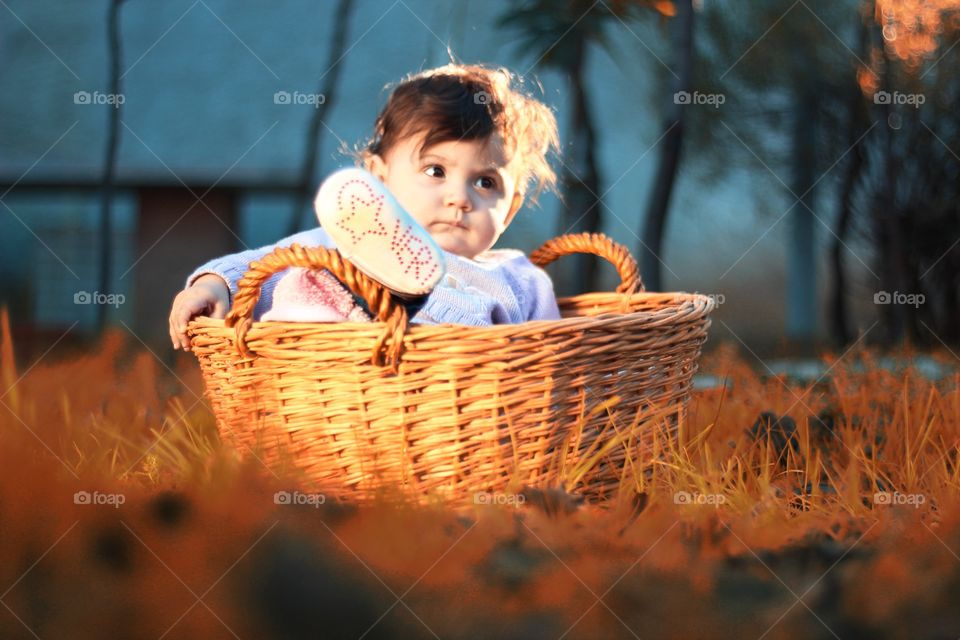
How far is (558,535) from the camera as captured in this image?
1.21m

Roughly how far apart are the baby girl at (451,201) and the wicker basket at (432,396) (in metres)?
0.07

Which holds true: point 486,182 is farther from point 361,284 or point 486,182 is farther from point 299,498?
point 299,498

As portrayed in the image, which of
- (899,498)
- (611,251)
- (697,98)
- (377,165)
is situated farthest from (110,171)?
(899,498)

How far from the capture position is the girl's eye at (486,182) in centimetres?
176

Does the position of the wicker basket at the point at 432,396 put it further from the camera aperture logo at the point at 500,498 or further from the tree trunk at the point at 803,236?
the tree trunk at the point at 803,236

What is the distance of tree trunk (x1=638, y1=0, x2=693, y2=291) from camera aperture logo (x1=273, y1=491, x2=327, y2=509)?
1621 mm

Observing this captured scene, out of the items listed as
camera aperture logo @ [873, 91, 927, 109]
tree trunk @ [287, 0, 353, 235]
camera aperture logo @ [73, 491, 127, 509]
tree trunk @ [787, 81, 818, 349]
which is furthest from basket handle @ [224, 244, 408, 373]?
tree trunk @ [787, 81, 818, 349]

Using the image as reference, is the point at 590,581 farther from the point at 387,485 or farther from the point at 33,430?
the point at 33,430

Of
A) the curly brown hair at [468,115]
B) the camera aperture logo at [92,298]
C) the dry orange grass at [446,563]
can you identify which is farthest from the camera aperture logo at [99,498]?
the curly brown hair at [468,115]

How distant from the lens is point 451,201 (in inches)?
66.9

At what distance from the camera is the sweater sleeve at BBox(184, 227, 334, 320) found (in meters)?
1.62

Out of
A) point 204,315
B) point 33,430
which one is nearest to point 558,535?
point 204,315

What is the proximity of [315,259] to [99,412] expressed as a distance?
688 mm

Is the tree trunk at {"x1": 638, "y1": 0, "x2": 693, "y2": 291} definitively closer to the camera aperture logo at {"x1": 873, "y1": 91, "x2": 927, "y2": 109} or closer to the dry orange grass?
the camera aperture logo at {"x1": 873, "y1": 91, "x2": 927, "y2": 109}
